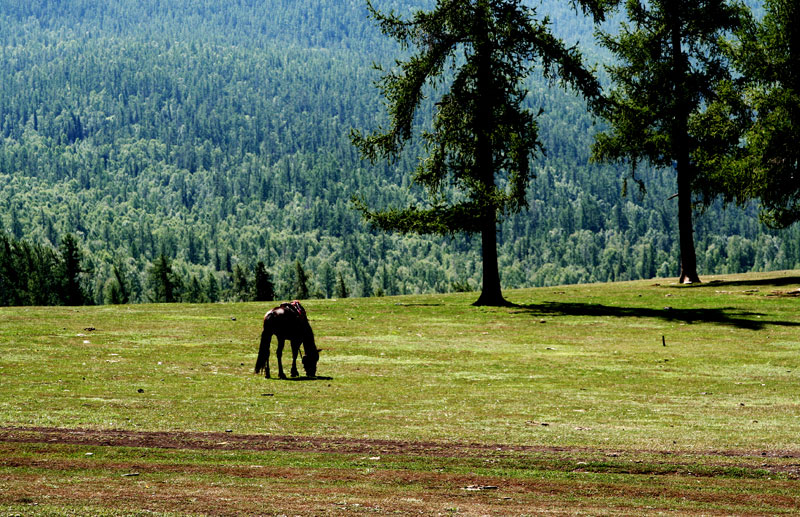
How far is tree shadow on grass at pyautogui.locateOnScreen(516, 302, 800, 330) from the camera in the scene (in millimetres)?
33875

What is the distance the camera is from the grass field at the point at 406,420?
10344 millimetres

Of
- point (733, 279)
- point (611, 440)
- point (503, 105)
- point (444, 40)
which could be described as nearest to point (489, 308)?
point (503, 105)

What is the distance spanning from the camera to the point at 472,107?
42156 millimetres

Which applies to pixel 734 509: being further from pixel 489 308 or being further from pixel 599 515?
pixel 489 308

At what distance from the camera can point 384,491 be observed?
34.7 feet

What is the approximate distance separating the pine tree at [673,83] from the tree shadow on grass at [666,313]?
11894mm

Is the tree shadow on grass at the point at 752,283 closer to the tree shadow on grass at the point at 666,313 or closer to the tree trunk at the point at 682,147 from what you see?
the tree trunk at the point at 682,147

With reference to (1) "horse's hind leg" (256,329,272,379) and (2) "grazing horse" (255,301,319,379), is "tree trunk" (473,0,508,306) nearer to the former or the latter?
(2) "grazing horse" (255,301,319,379)

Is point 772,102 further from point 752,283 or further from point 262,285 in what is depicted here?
point 262,285

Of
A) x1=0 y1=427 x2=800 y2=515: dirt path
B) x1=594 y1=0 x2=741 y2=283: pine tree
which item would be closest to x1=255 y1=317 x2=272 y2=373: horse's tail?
x1=0 y1=427 x2=800 y2=515: dirt path

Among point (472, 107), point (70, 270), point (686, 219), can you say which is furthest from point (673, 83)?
point (70, 270)

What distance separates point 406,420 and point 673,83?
38.7 meters

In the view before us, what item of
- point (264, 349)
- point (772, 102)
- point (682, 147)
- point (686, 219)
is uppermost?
point (772, 102)

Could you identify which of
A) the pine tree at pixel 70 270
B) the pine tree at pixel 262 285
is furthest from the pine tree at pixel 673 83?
the pine tree at pixel 70 270
